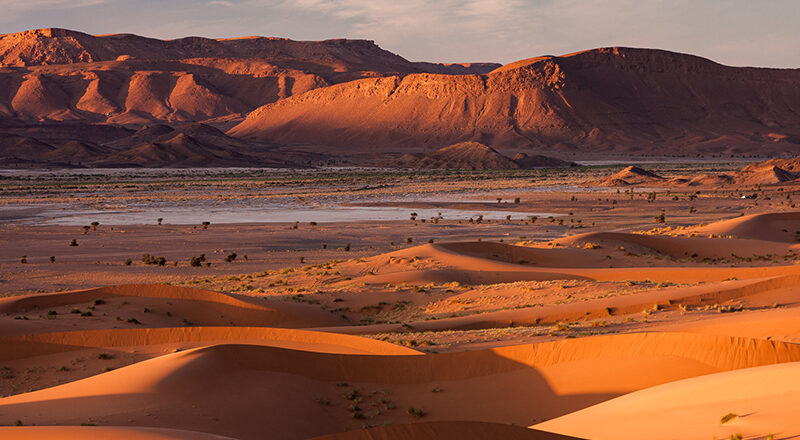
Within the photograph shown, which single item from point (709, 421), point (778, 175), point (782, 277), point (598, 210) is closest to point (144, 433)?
point (709, 421)

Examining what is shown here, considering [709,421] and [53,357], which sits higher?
[709,421]

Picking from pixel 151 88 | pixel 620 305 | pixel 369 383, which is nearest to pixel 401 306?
pixel 620 305

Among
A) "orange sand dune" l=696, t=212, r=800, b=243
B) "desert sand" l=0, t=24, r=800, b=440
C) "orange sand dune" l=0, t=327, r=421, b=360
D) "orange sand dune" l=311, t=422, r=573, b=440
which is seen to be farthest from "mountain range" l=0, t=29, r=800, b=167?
"orange sand dune" l=311, t=422, r=573, b=440

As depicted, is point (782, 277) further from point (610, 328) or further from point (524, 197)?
point (524, 197)

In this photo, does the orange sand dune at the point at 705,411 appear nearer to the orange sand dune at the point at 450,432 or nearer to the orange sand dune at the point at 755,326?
the orange sand dune at the point at 450,432

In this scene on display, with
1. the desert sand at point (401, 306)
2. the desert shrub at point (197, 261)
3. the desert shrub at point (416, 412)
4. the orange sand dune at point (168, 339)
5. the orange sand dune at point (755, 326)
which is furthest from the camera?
the desert shrub at point (197, 261)

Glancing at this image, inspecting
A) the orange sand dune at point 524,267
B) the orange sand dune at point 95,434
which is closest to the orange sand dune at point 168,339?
the orange sand dune at point 95,434

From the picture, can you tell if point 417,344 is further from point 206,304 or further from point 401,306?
point 206,304

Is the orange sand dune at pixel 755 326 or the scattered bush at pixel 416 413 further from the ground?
the orange sand dune at pixel 755 326
